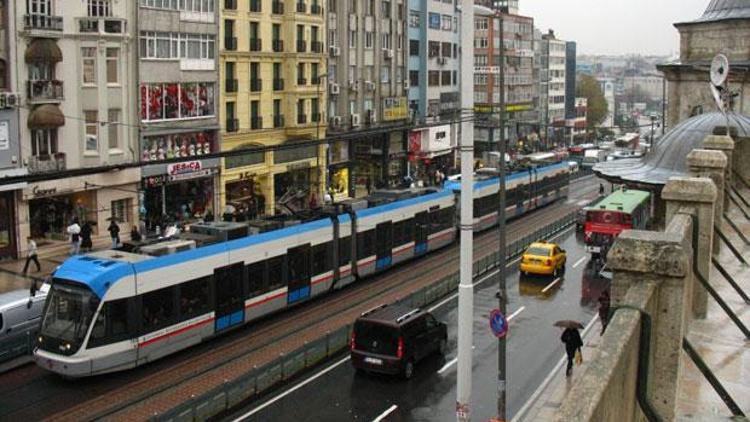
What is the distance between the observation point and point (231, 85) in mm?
48219

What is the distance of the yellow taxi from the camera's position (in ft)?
115

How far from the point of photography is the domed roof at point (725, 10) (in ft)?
103

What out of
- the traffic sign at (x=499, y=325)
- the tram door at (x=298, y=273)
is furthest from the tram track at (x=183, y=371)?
the traffic sign at (x=499, y=325)

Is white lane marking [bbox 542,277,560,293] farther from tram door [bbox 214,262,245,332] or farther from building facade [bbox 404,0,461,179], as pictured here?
building facade [bbox 404,0,461,179]

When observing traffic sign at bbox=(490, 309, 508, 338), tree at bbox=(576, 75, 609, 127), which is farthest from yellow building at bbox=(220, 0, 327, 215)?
tree at bbox=(576, 75, 609, 127)

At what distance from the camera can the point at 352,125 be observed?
200 feet

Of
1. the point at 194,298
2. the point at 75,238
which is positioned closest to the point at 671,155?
the point at 194,298

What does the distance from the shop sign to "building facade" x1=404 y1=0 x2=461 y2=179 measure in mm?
26990

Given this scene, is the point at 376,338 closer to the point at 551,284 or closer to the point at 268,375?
the point at 268,375

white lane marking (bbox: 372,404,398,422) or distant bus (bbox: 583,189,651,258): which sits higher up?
distant bus (bbox: 583,189,651,258)

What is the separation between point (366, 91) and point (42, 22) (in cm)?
2957

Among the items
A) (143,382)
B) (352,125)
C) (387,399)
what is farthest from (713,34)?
(352,125)

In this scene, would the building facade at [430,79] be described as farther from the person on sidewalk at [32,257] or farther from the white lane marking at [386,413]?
the white lane marking at [386,413]

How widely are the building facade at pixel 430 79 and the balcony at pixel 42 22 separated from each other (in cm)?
3550
